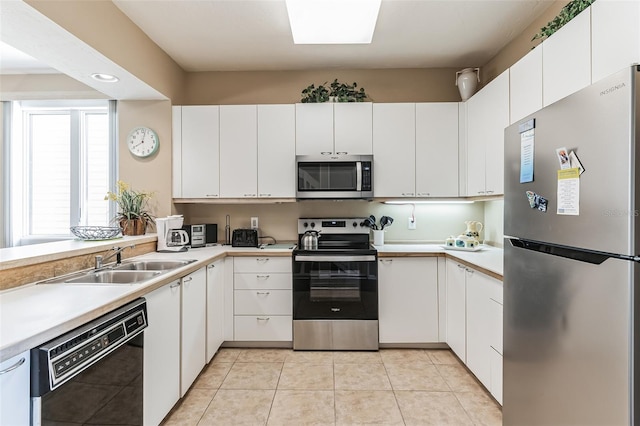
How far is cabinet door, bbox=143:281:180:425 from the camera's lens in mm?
1631

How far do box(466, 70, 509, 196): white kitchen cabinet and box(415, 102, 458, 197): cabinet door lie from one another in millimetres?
136

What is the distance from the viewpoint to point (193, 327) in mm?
2219

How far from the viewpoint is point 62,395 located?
1.09m

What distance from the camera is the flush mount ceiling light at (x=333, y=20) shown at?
198 centimetres

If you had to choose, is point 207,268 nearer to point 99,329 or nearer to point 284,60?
point 99,329

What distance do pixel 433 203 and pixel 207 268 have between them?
2.23 metres

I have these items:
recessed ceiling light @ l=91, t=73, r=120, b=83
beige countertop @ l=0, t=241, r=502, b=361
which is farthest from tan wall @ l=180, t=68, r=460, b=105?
beige countertop @ l=0, t=241, r=502, b=361

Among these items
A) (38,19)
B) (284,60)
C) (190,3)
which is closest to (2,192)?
(38,19)

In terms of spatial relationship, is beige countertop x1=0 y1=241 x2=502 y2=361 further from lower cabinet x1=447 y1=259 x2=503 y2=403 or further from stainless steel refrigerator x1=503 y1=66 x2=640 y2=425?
stainless steel refrigerator x1=503 y1=66 x2=640 y2=425

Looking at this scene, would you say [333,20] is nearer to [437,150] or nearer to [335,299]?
[437,150]

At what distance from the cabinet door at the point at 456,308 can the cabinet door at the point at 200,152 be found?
2.20 m

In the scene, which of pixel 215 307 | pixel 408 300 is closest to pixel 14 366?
pixel 215 307

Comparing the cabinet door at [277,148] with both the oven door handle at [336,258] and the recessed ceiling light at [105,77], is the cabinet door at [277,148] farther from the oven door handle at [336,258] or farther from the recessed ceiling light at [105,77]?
the recessed ceiling light at [105,77]

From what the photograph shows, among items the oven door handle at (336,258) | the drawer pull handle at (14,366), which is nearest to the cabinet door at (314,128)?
the oven door handle at (336,258)
